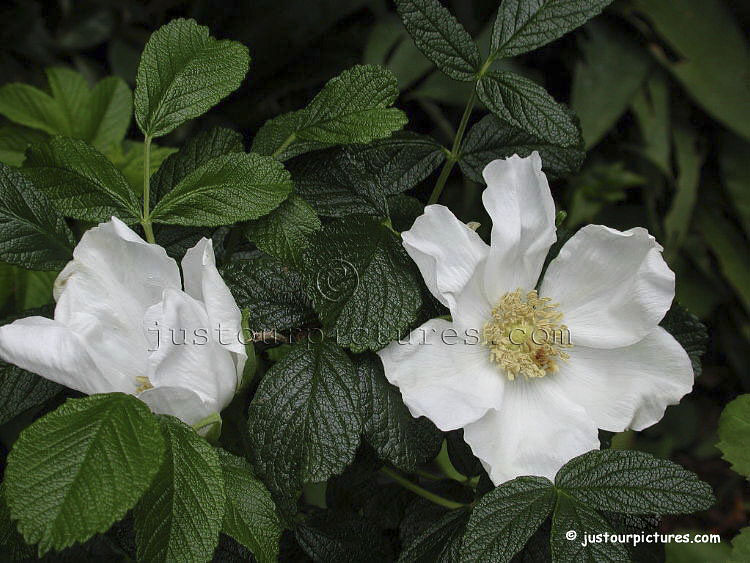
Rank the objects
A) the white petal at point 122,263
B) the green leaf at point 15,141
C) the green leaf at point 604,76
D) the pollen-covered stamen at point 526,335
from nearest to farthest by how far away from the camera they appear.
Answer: the white petal at point 122,263
the pollen-covered stamen at point 526,335
the green leaf at point 15,141
the green leaf at point 604,76

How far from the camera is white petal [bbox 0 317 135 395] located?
46 cm

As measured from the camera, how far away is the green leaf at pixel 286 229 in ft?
1.78

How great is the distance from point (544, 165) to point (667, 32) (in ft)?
3.68

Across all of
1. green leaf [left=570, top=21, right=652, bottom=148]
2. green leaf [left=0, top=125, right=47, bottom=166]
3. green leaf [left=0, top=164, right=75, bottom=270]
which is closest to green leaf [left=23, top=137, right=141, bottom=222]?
green leaf [left=0, top=164, right=75, bottom=270]

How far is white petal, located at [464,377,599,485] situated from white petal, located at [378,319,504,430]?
0.8 inches

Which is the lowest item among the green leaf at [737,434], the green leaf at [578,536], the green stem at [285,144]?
the green leaf at [737,434]

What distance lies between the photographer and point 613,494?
52 centimetres

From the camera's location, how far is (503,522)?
497 millimetres

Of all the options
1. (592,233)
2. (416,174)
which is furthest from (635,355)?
(416,174)

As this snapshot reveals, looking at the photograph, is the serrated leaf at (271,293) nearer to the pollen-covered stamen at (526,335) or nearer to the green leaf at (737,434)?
the pollen-covered stamen at (526,335)

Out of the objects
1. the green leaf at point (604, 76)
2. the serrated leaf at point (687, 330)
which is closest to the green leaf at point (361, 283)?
the serrated leaf at point (687, 330)

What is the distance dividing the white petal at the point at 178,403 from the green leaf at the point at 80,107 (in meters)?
0.58

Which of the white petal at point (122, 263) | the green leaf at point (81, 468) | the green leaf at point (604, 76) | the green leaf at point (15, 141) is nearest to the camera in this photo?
the green leaf at point (81, 468)

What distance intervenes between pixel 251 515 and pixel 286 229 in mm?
201
